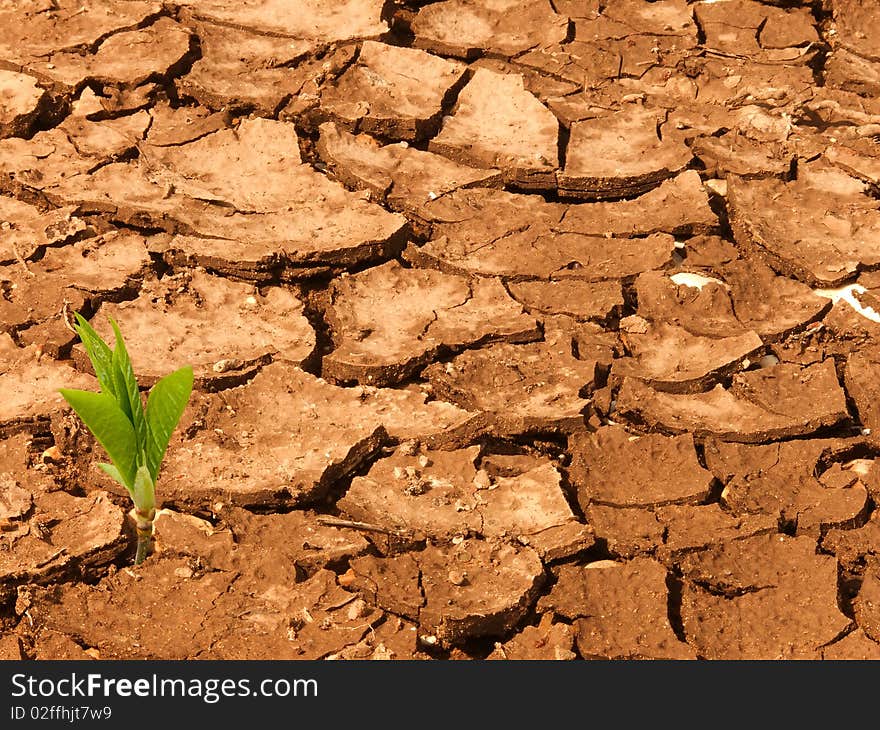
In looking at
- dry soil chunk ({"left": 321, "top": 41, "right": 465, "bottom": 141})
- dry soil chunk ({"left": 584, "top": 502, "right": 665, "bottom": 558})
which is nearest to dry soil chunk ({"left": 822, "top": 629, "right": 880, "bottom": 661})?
dry soil chunk ({"left": 584, "top": 502, "right": 665, "bottom": 558})

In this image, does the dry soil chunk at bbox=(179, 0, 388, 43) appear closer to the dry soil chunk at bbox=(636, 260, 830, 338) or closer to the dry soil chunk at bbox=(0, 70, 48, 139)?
the dry soil chunk at bbox=(0, 70, 48, 139)

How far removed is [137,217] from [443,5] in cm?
133

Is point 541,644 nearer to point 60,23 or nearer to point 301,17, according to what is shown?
point 301,17

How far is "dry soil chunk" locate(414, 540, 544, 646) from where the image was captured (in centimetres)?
248

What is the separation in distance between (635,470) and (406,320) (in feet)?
2.22

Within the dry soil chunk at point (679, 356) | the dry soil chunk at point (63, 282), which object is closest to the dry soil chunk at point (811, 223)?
the dry soil chunk at point (679, 356)

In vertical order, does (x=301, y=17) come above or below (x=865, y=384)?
above

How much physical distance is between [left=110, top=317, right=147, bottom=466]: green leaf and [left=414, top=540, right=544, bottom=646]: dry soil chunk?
559 millimetres

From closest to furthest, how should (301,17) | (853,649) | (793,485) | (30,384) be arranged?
1. (853,649)
2. (793,485)
3. (30,384)
4. (301,17)

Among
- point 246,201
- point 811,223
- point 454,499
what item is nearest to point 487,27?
point 246,201

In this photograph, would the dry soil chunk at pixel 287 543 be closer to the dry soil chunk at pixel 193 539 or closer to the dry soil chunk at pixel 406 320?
the dry soil chunk at pixel 193 539

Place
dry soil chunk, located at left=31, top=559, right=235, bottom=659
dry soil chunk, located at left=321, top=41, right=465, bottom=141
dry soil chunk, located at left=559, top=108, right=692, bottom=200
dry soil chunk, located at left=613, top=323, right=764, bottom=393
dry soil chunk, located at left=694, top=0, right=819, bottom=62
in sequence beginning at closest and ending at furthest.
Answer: dry soil chunk, located at left=31, top=559, right=235, bottom=659 → dry soil chunk, located at left=613, top=323, right=764, bottom=393 → dry soil chunk, located at left=559, top=108, right=692, bottom=200 → dry soil chunk, located at left=321, top=41, right=465, bottom=141 → dry soil chunk, located at left=694, top=0, right=819, bottom=62

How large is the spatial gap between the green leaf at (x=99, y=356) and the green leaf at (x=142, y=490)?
0.51 ft

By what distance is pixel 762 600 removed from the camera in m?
2.55
